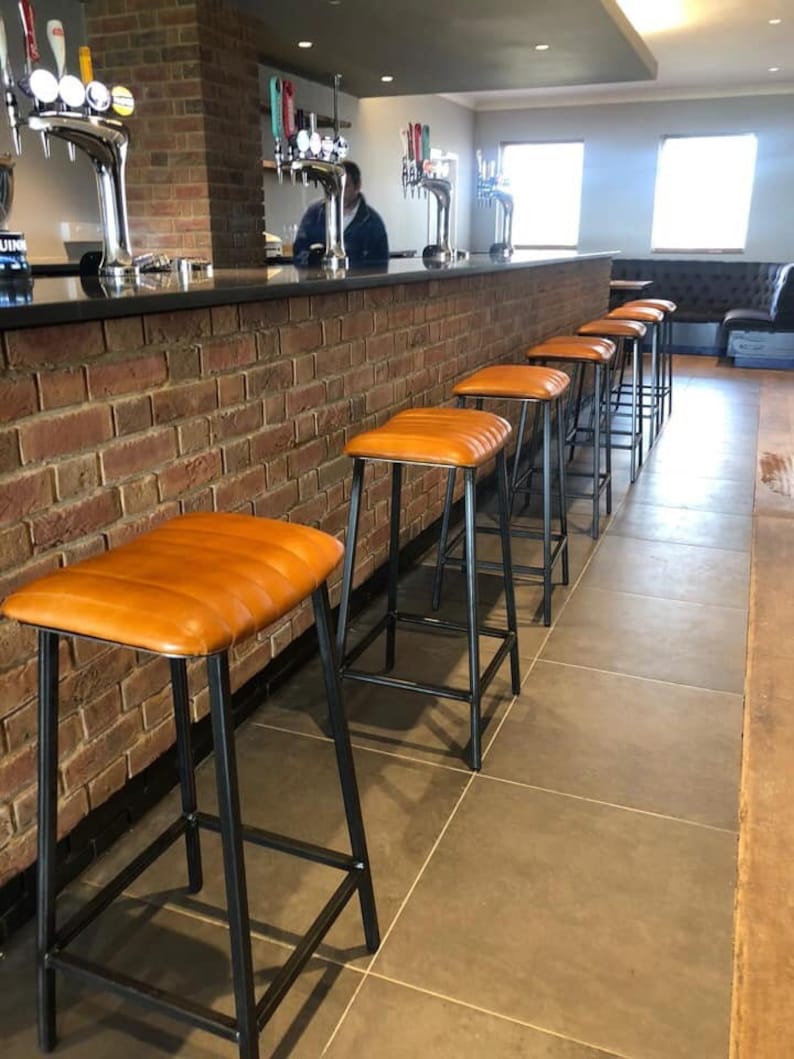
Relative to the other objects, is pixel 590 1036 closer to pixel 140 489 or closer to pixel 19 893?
pixel 19 893

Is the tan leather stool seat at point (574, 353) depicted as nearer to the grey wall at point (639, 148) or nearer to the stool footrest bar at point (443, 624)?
the stool footrest bar at point (443, 624)

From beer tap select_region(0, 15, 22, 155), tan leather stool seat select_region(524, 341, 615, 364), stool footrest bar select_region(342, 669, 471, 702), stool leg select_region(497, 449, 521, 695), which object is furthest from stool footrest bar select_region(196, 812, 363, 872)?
tan leather stool seat select_region(524, 341, 615, 364)

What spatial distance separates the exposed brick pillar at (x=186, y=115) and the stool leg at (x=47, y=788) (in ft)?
12.8

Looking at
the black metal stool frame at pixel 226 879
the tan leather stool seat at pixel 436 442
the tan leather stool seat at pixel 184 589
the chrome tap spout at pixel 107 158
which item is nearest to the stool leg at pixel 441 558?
the tan leather stool seat at pixel 436 442

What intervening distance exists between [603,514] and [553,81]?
4.60 m

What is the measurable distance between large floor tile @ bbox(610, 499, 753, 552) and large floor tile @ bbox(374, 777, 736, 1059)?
1837 millimetres

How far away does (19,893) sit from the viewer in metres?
1.45

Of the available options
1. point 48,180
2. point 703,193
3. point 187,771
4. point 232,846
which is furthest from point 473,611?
point 703,193

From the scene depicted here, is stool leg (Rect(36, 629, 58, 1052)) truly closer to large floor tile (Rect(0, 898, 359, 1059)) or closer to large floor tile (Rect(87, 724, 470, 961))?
large floor tile (Rect(0, 898, 359, 1059))

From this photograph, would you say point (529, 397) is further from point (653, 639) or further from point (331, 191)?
point (331, 191)

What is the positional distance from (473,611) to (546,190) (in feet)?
30.4

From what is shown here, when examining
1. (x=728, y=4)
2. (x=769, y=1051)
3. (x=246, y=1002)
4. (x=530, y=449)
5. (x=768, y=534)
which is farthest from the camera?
(x=728, y=4)

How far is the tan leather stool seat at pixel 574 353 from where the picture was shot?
3.38 m

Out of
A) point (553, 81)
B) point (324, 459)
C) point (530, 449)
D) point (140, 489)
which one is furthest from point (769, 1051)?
point (553, 81)
